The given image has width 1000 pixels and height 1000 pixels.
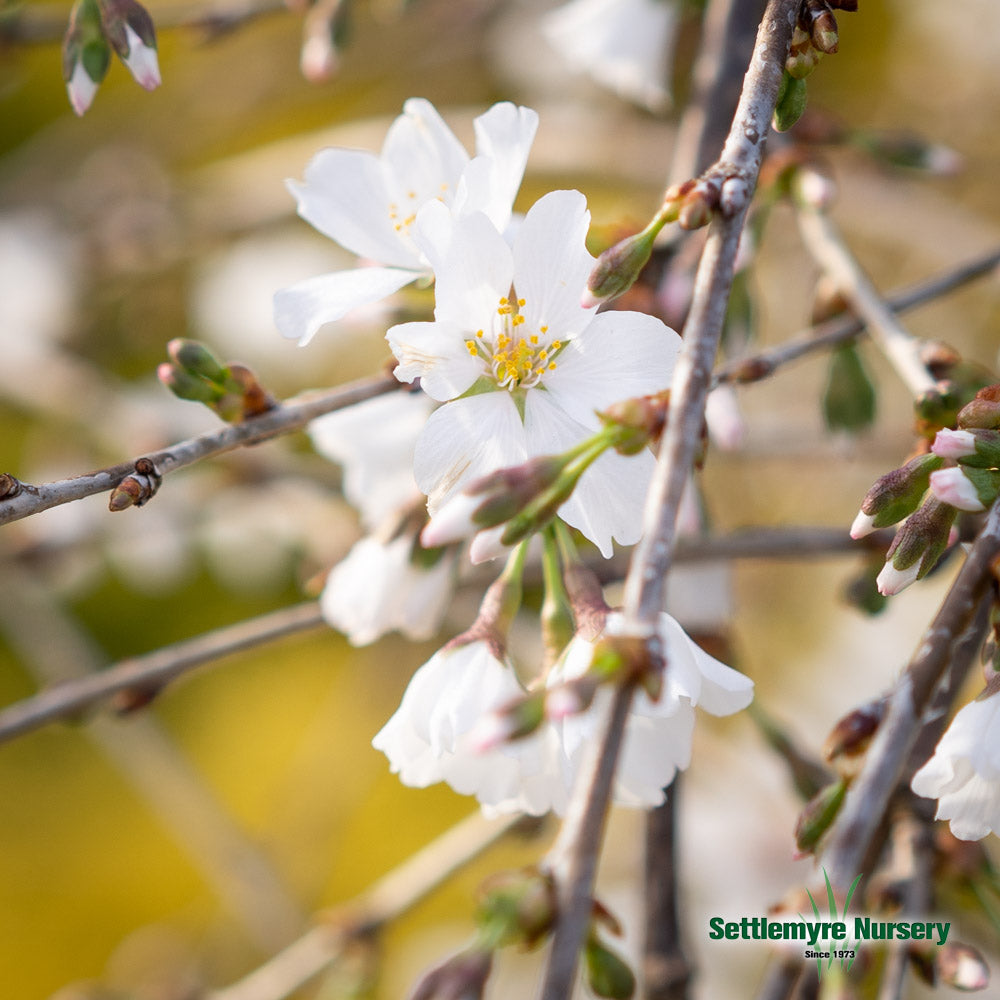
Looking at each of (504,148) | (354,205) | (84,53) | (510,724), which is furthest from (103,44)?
(510,724)

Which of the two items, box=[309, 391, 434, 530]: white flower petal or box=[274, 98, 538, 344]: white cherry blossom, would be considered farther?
box=[309, 391, 434, 530]: white flower petal

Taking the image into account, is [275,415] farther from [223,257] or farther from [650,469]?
[223,257]

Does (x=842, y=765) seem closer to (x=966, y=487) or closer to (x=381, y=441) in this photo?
(x=966, y=487)

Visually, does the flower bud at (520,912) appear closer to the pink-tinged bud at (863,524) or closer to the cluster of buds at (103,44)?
the pink-tinged bud at (863,524)

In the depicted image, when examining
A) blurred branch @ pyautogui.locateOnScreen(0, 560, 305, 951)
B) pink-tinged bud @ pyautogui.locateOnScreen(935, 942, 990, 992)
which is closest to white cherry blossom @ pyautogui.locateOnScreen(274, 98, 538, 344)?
pink-tinged bud @ pyautogui.locateOnScreen(935, 942, 990, 992)

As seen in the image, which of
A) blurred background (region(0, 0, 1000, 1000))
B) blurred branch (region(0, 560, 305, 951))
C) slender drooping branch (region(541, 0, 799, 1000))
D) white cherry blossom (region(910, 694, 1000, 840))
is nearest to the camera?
A: slender drooping branch (region(541, 0, 799, 1000))

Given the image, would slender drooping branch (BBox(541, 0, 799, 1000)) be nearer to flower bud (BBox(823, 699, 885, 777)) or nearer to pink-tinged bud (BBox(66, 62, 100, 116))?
flower bud (BBox(823, 699, 885, 777))

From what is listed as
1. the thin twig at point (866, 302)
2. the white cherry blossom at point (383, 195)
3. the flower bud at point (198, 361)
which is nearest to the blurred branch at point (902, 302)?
the thin twig at point (866, 302)
